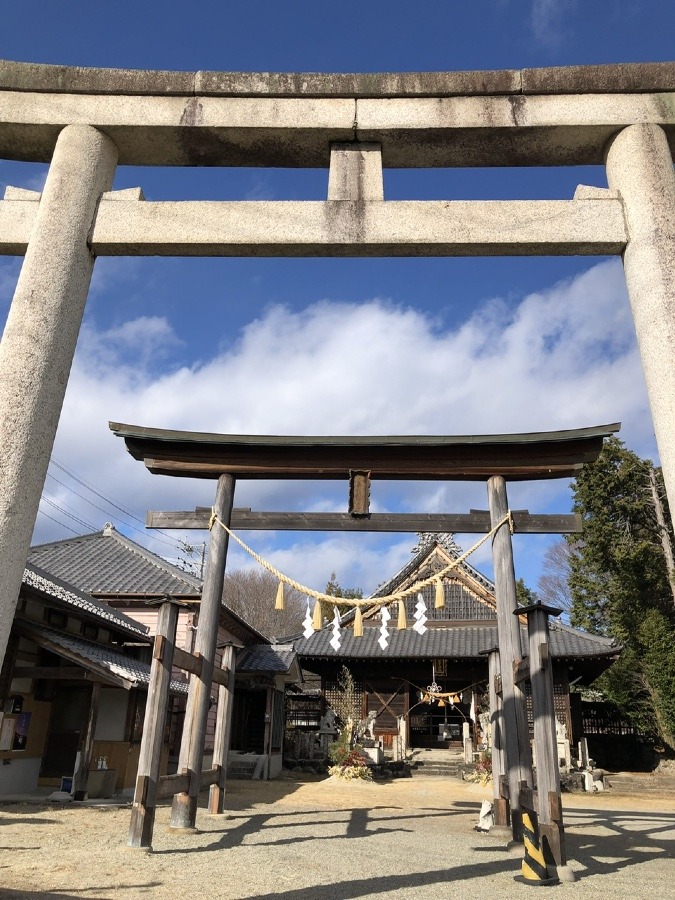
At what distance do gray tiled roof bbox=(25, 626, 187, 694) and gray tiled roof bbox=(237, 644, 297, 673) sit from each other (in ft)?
22.3

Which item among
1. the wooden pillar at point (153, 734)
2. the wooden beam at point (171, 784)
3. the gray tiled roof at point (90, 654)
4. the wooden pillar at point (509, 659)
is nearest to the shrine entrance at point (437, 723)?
the gray tiled roof at point (90, 654)

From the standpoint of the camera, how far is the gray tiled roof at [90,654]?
1179 centimetres

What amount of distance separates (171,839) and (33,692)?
22.0ft

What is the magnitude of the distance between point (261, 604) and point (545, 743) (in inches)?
1668

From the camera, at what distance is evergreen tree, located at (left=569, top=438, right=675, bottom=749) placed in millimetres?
22297

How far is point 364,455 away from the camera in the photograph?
10297 millimetres

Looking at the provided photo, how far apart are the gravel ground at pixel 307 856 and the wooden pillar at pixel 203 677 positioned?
0.45 m

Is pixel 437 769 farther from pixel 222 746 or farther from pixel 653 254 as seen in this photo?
pixel 653 254

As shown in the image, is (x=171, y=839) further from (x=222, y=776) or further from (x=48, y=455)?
(x=48, y=455)

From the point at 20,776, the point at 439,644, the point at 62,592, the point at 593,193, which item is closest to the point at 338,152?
the point at 593,193

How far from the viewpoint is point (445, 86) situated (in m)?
4.89

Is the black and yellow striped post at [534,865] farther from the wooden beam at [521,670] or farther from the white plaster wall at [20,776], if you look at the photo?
the white plaster wall at [20,776]

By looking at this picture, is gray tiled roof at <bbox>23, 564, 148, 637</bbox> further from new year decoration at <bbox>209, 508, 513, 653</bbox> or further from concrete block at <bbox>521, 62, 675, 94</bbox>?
concrete block at <bbox>521, 62, 675, 94</bbox>

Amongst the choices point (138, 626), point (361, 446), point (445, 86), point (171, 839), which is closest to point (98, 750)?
point (138, 626)
